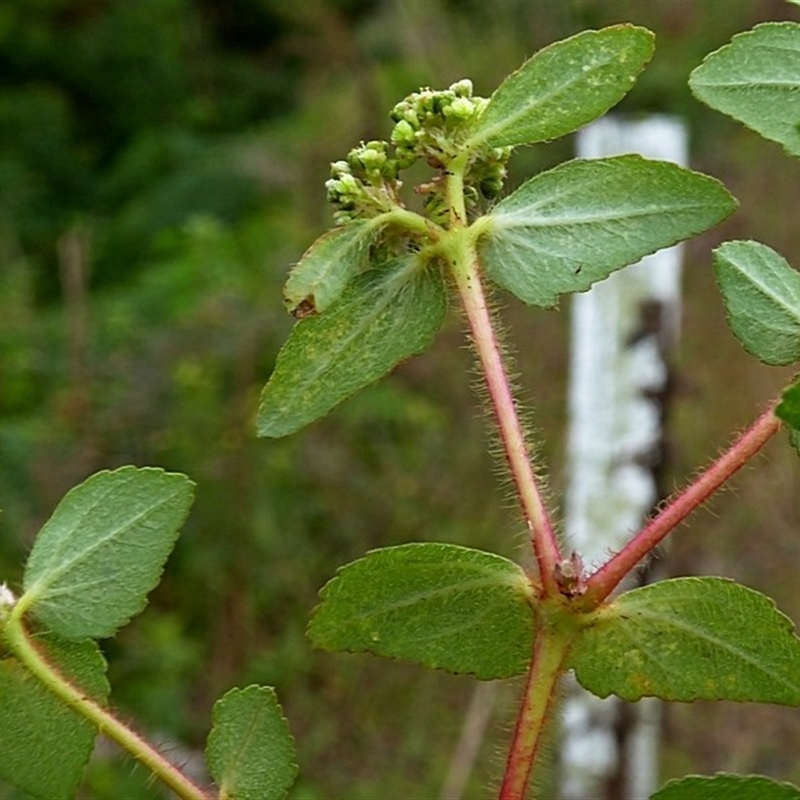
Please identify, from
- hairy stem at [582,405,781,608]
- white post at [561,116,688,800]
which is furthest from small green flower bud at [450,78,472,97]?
white post at [561,116,688,800]

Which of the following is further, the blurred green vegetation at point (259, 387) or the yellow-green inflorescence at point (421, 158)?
the blurred green vegetation at point (259, 387)

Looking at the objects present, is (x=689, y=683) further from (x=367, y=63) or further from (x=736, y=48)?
(x=367, y=63)

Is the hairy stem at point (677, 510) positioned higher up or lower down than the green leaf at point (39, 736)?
lower down

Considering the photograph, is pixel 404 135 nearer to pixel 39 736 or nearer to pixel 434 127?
pixel 434 127

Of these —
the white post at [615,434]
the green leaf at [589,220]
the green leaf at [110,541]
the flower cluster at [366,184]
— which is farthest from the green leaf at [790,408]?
the white post at [615,434]

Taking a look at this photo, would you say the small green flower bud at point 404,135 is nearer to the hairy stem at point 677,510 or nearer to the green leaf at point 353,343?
the green leaf at point 353,343

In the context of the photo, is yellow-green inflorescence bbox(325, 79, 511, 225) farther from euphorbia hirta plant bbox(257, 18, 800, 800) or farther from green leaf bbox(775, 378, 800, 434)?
green leaf bbox(775, 378, 800, 434)

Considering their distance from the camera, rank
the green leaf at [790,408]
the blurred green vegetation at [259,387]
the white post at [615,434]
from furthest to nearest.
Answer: the blurred green vegetation at [259,387] → the white post at [615,434] → the green leaf at [790,408]
